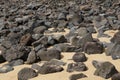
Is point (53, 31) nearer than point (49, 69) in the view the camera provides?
No

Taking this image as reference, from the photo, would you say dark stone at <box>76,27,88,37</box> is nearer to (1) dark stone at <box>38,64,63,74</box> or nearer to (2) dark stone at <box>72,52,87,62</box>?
(2) dark stone at <box>72,52,87,62</box>

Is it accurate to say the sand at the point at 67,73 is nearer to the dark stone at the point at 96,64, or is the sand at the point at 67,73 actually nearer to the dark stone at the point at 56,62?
the dark stone at the point at 96,64

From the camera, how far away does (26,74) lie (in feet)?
30.9

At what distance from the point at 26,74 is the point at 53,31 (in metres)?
4.35

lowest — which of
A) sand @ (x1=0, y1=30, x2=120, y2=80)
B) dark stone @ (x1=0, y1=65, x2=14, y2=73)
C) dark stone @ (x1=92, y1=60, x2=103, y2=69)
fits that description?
sand @ (x1=0, y1=30, x2=120, y2=80)

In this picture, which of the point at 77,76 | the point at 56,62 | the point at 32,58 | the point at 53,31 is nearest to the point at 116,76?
the point at 77,76

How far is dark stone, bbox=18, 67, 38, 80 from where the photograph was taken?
9367 millimetres

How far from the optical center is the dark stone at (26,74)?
369 inches

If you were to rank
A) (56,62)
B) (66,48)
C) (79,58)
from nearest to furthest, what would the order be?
(56,62), (79,58), (66,48)

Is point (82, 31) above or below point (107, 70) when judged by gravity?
above

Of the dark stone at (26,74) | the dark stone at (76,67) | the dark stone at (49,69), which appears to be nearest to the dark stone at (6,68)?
the dark stone at (26,74)

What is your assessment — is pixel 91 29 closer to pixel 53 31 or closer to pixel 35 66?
pixel 53 31

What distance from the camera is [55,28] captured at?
46.1 ft

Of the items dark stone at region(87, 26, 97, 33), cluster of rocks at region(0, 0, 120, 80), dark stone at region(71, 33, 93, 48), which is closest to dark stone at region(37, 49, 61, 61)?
cluster of rocks at region(0, 0, 120, 80)
